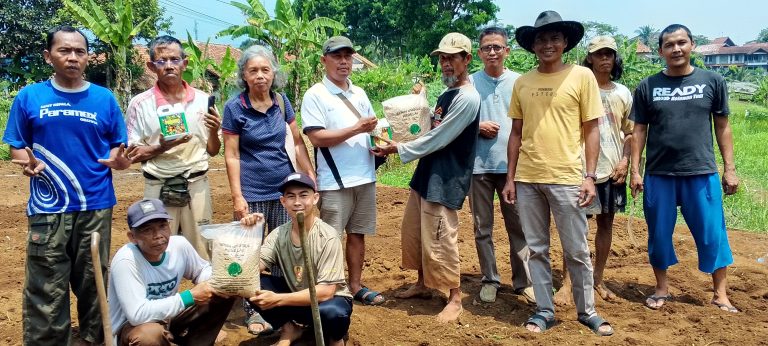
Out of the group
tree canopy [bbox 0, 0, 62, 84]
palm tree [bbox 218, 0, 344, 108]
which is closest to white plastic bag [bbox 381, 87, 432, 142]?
palm tree [bbox 218, 0, 344, 108]

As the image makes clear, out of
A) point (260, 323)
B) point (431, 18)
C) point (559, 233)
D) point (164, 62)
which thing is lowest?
point (260, 323)

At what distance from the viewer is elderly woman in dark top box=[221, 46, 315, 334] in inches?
149

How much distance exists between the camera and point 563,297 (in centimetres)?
447

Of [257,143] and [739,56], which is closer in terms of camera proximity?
[257,143]

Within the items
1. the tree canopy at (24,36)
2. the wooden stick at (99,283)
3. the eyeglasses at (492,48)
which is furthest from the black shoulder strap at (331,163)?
the tree canopy at (24,36)

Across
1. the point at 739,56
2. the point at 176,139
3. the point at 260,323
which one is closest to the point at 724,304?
the point at 260,323

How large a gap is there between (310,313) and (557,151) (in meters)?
1.70

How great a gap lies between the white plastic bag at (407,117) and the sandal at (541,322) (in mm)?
1353

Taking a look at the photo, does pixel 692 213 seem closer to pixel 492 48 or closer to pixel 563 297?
pixel 563 297

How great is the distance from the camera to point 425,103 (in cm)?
411

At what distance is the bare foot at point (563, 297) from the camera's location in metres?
4.45

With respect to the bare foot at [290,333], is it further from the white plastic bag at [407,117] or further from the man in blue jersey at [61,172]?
the white plastic bag at [407,117]

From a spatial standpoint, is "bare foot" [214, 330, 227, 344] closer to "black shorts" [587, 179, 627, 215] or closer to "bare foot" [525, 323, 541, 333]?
"bare foot" [525, 323, 541, 333]

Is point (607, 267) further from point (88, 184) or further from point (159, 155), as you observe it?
point (88, 184)
